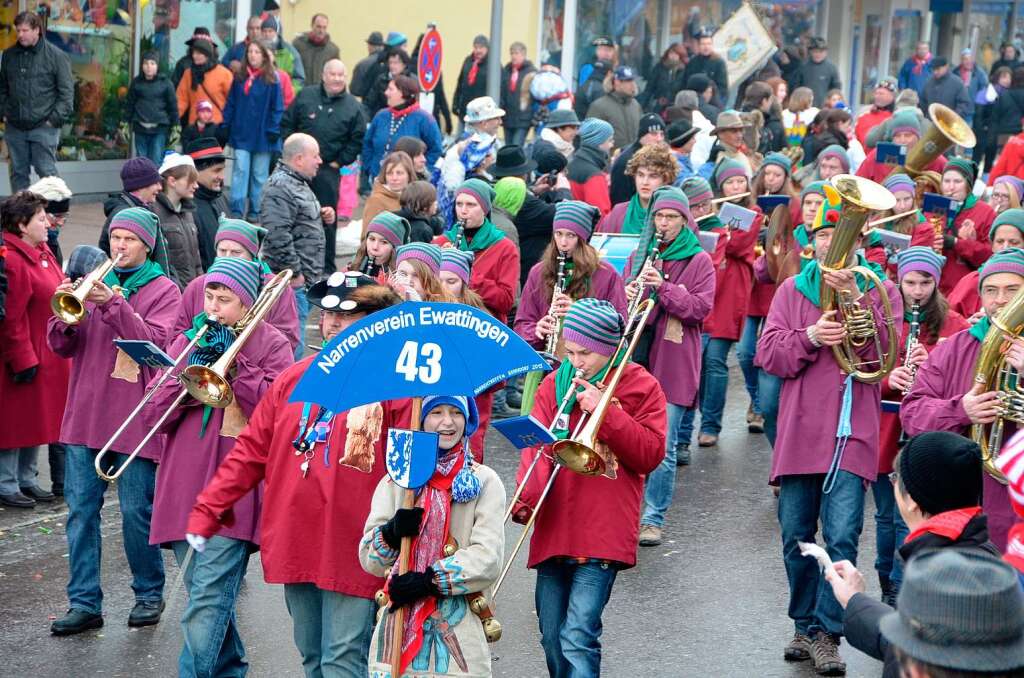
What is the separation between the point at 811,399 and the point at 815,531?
597 mm

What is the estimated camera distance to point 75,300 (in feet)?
22.5

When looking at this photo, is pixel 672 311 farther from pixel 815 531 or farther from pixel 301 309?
pixel 301 309

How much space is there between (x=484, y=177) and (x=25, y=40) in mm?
5122

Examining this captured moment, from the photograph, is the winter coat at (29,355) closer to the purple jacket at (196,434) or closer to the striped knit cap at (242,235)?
the striped knit cap at (242,235)

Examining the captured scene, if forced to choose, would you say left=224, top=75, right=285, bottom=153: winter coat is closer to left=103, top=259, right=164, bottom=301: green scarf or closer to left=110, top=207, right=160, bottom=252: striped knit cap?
left=110, top=207, right=160, bottom=252: striped knit cap

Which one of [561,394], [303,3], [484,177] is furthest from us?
[303,3]

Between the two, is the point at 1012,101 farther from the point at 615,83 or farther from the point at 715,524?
the point at 715,524

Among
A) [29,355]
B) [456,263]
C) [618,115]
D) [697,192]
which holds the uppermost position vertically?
[618,115]

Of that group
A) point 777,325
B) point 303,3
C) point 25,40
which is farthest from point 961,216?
point 303,3

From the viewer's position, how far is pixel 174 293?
7.23 metres

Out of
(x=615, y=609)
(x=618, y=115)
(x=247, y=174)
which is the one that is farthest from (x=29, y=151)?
(x=615, y=609)

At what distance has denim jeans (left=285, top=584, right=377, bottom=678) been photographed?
5.42 meters

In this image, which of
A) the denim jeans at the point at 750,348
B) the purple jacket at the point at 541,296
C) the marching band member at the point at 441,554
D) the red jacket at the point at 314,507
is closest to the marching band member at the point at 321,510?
the red jacket at the point at 314,507

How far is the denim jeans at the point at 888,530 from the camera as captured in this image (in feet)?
24.6
